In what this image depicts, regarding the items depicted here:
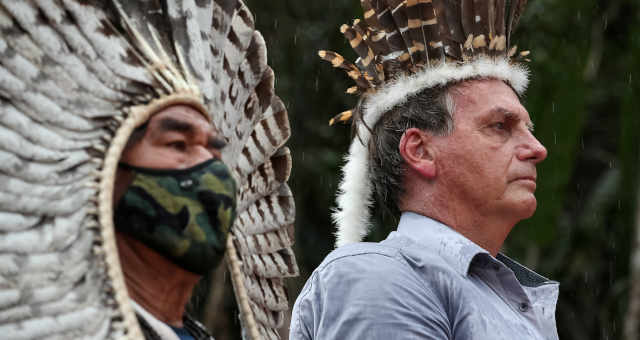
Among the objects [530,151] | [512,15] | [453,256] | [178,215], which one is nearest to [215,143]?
[178,215]

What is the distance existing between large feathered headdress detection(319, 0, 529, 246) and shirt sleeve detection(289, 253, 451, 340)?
19.8 inches

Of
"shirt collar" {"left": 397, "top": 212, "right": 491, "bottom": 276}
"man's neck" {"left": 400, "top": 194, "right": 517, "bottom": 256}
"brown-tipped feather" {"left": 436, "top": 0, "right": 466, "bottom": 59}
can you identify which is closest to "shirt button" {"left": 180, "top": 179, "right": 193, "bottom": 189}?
"shirt collar" {"left": 397, "top": 212, "right": 491, "bottom": 276}

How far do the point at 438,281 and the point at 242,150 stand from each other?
0.67 m

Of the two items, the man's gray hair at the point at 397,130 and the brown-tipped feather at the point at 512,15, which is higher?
the brown-tipped feather at the point at 512,15

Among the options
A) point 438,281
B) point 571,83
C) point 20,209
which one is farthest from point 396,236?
point 571,83

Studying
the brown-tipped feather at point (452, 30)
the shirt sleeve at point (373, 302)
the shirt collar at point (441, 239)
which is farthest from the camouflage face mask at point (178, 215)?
the brown-tipped feather at point (452, 30)

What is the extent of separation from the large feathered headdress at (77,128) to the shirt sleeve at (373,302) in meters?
0.52

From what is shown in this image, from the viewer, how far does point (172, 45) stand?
1.50 m

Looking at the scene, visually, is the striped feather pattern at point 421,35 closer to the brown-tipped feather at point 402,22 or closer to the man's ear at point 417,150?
the brown-tipped feather at point 402,22

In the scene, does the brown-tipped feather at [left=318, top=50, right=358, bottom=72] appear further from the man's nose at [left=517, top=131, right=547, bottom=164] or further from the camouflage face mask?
A: the camouflage face mask

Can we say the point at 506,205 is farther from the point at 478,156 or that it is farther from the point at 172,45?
the point at 172,45

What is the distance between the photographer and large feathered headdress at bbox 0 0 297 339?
1.25 metres

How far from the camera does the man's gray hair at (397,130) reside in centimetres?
254

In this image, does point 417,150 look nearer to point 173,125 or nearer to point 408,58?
point 408,58
